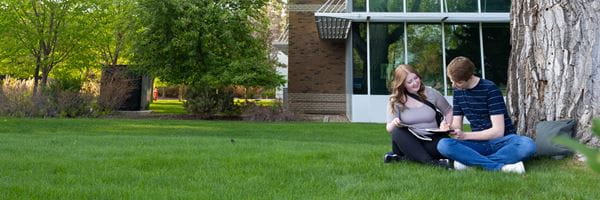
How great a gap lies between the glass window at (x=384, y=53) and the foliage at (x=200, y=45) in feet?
11.8

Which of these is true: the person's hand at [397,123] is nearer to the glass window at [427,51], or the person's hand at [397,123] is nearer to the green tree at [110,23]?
the glass window at [427,51]

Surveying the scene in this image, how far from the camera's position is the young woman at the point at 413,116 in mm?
4680

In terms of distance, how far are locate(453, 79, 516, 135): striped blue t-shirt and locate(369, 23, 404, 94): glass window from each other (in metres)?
11.9

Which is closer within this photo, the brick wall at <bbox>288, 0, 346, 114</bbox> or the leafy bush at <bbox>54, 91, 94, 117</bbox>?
the leafy bush at <bbox>54, 91, 94, 117</bbox>

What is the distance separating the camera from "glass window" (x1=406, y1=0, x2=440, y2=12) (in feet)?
53.9

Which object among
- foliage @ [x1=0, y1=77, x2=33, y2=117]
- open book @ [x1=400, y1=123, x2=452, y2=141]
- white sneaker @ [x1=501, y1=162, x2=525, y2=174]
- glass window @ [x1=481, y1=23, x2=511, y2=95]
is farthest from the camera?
foliage @ [x1=0, y1=77, x2=33, y2=117]

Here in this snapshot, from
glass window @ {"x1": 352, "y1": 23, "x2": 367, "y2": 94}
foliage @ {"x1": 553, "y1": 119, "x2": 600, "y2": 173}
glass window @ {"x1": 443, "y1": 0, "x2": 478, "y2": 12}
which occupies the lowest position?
foliage @ {"x1": 553, "y1": 119, "x2": 600, "y2": 173}

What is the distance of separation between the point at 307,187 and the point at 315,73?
18.6 meters

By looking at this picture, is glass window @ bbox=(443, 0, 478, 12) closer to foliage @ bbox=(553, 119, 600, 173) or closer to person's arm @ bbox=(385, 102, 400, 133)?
person's arm @ bbox=(385, 102, 400, 133)

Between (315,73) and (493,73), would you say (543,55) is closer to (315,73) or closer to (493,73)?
(493,73)

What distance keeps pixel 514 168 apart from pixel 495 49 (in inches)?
529

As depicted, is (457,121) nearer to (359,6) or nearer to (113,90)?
(359,6)

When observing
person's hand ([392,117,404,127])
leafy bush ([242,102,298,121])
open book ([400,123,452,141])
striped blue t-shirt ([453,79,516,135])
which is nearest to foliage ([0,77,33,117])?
leafy bush ([242,102,298,121])

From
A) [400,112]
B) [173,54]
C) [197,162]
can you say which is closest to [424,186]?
[400,112]
